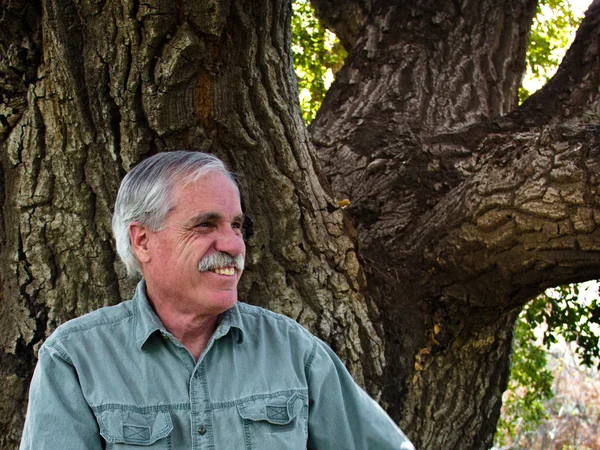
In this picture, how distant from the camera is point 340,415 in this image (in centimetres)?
277

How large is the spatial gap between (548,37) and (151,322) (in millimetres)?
6253

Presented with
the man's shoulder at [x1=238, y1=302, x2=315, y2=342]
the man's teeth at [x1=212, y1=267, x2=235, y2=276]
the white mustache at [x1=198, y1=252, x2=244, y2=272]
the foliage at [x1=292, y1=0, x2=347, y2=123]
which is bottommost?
the man's shoulder at [x1=238, y1=302, x2=315, y2=342]

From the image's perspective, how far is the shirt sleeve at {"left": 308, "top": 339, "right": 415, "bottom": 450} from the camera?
275 centimetres

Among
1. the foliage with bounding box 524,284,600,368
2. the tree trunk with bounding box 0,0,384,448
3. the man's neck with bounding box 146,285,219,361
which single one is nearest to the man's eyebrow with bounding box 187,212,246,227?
the man's neck with bounding box 146,285,219,361

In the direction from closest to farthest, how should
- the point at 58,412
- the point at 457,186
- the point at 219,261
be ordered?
the point at 58,412, the point at 219,261, the point at 457,186

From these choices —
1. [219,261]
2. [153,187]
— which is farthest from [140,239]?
[219,261]

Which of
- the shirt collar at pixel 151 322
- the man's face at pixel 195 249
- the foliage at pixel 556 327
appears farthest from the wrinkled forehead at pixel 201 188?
the foliage at pixel 556 327

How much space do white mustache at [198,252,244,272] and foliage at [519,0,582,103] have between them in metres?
5.11

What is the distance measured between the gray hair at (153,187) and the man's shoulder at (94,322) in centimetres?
19

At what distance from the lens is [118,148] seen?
306 centimetres

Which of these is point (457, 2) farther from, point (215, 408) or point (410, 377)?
point (215, 408)

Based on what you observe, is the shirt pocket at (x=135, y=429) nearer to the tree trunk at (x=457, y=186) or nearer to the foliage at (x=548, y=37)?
the tree trunk at (x=457, y=186)

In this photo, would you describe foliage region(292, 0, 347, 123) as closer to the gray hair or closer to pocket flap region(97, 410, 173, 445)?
the gray hair

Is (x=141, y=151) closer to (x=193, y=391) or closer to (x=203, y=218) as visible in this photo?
(x=203, y=218)
